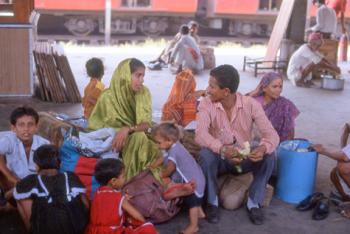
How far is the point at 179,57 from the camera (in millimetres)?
11742

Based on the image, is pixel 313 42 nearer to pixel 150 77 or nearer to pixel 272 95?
pixel 150 77

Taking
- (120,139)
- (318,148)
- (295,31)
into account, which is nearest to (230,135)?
(318,148)

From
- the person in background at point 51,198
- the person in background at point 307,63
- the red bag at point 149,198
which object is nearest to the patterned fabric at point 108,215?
the person in background at point 51,198

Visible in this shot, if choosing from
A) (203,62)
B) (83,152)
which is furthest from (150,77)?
(83,152)

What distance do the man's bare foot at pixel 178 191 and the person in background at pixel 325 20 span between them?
8.90 meters

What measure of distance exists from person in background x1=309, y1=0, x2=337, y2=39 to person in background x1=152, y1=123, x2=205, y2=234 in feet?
28.7

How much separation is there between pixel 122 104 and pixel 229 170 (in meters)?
1.01

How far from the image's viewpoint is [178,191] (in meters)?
4.24

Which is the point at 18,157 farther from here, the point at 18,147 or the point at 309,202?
the point at 309,202

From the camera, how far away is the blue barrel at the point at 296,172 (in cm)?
475

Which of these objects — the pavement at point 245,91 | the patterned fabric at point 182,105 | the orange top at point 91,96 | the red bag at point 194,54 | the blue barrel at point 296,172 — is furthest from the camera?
the red bag at point 194,54

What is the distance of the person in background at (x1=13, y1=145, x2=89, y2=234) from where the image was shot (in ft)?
12.0

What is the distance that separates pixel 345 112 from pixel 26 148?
565 cm

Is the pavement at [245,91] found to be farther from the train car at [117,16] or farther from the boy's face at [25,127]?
the train car at [117,16]
